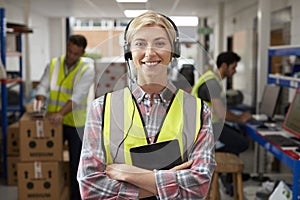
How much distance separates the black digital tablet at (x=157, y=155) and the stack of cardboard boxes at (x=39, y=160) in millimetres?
2312

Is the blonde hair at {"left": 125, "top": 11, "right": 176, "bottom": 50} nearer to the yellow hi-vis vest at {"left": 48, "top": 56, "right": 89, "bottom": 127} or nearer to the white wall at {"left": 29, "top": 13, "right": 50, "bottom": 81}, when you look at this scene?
the yellow hi-vis vest at {"left": 48, "top": 56, "right": 89, "bottom": 127}

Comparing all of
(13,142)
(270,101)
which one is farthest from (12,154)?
(270,101)

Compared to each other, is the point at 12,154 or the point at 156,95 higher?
the point at 156,95

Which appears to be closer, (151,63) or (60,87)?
(151,63)

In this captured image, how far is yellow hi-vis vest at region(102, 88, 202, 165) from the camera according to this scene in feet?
4.08

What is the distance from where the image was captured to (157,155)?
1263 mm

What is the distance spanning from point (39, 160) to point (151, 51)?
2.56 meters

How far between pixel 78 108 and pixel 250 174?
348 cm

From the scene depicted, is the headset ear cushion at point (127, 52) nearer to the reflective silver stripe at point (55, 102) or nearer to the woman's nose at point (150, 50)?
the woman's nose at point (150, 50)

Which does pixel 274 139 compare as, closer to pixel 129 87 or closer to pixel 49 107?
pixel 49 107

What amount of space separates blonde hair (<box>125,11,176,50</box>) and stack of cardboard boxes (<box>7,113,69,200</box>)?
2.35 meters

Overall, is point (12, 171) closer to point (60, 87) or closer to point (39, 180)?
point (39, 180)

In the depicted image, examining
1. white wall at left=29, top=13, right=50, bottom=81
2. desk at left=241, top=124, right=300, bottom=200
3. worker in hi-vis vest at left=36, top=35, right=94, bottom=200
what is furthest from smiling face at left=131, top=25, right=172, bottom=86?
white wall at left=29, top=13, right=50, bottom=81

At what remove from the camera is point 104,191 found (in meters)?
1.23
